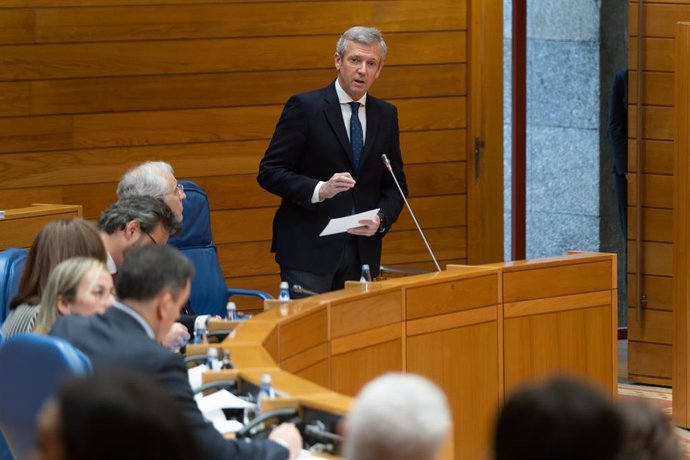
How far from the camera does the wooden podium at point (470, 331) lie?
4184 millimetres

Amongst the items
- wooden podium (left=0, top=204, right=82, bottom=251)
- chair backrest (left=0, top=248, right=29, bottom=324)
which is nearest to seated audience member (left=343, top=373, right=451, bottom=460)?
chair backrest (left=0, top=248, right=29, bottom=324)

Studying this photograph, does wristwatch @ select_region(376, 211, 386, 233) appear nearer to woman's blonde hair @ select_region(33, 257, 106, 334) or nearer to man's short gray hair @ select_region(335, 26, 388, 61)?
man's short gray hair @ select_region(335, 26, 388, 61)

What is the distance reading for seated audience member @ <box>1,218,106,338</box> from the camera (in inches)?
138

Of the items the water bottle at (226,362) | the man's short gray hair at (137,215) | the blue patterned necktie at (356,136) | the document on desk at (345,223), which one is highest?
the blue patterned necktie at (356,136)

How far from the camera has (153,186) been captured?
461cm

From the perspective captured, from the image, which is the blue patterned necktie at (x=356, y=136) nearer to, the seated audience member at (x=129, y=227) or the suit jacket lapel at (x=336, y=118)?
the suit jacket lapel at (x=336, y=118)

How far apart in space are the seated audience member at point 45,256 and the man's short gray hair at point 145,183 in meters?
1.02

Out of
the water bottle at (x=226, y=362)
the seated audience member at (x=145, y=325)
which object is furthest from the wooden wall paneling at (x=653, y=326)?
the seated audience member at (x=145, y=325)

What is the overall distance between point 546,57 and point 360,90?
235 cm

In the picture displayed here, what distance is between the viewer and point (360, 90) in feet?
16.5

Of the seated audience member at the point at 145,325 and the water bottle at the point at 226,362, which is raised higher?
the seated audience member at the point at 145,325

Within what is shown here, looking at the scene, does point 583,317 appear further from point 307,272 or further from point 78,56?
point 78,56

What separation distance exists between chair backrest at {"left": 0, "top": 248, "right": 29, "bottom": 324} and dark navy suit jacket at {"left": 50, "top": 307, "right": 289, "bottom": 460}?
121 centimetres

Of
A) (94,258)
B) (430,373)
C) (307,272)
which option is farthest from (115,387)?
(307,272)
